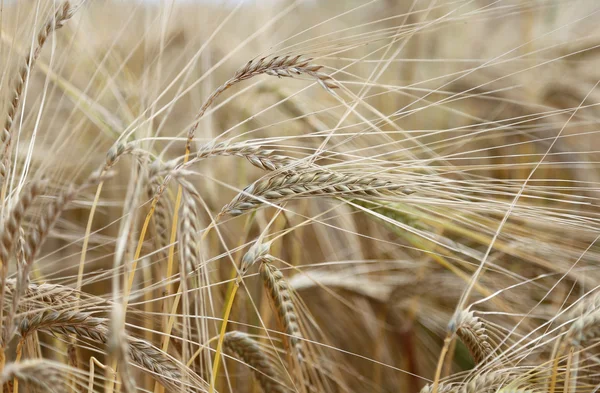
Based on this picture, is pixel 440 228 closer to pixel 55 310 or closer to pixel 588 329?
pixel 588 329

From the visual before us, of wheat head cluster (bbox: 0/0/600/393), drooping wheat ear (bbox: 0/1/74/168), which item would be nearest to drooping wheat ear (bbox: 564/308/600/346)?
wheat head cluster (bbox: 0/0/600/393)

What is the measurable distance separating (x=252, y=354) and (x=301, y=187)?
0.86 ft

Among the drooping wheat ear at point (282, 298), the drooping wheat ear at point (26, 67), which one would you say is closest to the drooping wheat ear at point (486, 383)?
the drooping wheat ear at point (282, 298)

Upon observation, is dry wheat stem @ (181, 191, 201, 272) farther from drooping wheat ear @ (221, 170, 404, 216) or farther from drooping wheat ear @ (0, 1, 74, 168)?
drooping wheat ear @ (0, 1, 74, 168)

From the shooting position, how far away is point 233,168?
1257 mm

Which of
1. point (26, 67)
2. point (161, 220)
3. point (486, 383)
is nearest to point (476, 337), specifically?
point (486, 383)

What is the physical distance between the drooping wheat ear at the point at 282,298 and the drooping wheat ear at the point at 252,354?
0.24 ft

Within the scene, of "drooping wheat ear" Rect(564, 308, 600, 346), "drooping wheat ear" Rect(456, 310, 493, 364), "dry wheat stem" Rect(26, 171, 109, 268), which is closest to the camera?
"dry wheat stem" Rect(26, 171, 109, 268)

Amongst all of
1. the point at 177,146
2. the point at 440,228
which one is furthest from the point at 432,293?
A: the point at 177,146

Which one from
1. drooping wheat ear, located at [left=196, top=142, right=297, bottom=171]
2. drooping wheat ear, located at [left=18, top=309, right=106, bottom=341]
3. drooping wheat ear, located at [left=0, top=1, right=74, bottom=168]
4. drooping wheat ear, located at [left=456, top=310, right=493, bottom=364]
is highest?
drooping wheat ear, located at [left=0, top=1, right=74, bottom=168]

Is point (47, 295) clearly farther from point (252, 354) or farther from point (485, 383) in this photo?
point (485, 383)

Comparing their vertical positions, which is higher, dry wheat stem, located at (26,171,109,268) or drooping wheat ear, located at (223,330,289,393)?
dry wheat stem, located at (26,171,109,268)

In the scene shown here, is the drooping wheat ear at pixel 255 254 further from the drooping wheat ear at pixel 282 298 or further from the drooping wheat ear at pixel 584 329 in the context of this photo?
the drooping wheat ear at pixel 584 329

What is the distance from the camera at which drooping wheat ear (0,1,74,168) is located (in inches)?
20.8
